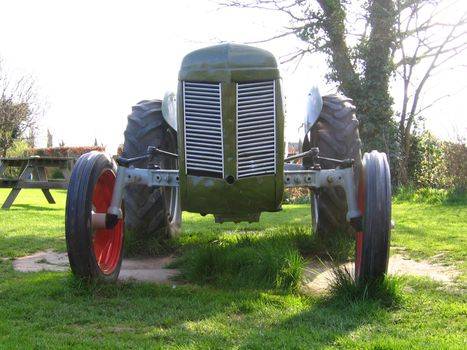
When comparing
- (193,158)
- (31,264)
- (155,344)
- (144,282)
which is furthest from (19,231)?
(155,344)

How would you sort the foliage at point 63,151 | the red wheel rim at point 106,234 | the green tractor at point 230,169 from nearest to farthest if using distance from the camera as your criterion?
the green tractor at point 230,169 < the red wheel rim at point 106,234 < the foliage at point 63,151

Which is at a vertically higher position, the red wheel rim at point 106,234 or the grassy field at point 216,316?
the red wheel rim at point 106,234

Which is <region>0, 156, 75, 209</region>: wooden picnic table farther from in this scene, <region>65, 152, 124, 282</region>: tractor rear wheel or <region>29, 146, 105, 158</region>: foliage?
Result: <region>29, 146, 105, 158</region>: foliage

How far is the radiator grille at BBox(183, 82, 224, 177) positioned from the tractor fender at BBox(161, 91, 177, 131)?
1330 millimetres

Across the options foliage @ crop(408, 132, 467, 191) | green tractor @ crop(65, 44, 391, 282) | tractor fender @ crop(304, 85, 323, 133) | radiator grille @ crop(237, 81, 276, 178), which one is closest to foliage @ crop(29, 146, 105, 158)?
foliage @ crop(408, 132, 467, 191)

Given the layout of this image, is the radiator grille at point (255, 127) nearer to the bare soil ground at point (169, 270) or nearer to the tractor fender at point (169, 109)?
the bare soil ground at point (169, 270)

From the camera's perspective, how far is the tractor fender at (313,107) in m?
5.62

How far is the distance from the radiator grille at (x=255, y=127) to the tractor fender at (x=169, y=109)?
153 cm

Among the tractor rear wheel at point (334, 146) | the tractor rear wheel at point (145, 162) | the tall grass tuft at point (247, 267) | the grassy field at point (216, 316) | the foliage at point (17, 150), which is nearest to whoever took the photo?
the grassy field at point (216, 316)

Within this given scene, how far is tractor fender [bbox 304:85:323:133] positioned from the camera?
5.62 m

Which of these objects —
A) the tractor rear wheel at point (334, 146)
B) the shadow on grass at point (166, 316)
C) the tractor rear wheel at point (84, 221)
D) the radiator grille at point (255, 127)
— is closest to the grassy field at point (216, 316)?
the shadow on grass at point (166, 316)

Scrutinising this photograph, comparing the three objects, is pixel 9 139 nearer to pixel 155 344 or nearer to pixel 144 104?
pixel 144 104

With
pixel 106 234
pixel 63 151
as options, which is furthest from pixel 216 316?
pixel 63 151

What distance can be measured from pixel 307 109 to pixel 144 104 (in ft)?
5.57
